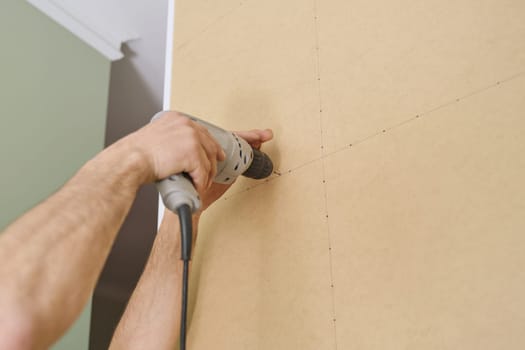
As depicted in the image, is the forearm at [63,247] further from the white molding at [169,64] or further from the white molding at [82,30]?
the white molding at [82,30]

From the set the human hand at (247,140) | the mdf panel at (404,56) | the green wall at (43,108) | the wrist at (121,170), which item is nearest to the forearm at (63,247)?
the wrist at (121,170)

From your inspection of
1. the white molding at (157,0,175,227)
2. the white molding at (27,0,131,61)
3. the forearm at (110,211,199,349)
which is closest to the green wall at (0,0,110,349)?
the white molding at (27,0,131,61)

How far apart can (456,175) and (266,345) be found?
352 mm

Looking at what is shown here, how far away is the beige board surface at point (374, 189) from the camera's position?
0.54m

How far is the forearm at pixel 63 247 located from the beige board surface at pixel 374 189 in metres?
0.24

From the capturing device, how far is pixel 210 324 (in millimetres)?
810

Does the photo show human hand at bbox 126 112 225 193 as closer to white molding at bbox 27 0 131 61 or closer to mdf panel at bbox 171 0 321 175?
mdf panel at bbox 171 0 321 175

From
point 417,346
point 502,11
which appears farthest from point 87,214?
point 502,11

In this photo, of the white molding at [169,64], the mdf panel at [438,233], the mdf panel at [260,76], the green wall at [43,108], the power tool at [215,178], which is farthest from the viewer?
the green wall at [43,108]

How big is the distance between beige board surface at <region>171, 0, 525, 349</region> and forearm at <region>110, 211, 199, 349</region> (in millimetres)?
50

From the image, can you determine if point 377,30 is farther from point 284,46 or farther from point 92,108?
point 92,108

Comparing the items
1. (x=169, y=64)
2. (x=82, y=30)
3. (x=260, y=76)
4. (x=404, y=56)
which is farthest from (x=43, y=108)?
(x=404, y=56)

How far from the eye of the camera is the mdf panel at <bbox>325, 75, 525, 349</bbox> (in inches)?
20.1

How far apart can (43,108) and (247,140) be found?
1.24 m
